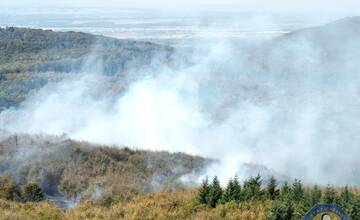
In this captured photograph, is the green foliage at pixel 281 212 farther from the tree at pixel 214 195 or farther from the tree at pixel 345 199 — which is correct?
the tree at pixel 214 195

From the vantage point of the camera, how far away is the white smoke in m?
33.2

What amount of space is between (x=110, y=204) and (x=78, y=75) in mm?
56154

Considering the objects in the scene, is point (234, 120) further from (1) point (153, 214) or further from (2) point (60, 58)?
(2) point (60, 58)

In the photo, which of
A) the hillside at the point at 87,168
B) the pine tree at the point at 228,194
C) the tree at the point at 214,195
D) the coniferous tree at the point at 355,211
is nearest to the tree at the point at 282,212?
the coniferous tree at the point at 355,211

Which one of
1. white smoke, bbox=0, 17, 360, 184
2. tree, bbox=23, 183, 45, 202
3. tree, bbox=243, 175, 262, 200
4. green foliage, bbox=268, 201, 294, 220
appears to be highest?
white smoke, bbox=0, 17, 360, 184

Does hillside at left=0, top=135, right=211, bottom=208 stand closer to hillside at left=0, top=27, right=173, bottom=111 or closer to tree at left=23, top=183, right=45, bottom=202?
tree at left=23, top=183, right=45, bottom=202

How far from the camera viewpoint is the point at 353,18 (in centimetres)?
8662

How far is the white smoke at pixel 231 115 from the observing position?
109 feet

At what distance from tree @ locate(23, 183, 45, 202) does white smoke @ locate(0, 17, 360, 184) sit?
27.5 feet

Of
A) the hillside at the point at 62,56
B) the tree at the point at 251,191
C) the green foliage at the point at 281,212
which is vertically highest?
the hillside at the point at 62,56

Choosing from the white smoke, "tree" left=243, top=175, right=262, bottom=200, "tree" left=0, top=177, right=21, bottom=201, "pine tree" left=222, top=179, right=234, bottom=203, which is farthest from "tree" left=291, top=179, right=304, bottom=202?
"tree" left=0, top=177, right=21, bottom=201

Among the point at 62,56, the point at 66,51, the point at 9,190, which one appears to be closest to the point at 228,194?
the point at 9,190

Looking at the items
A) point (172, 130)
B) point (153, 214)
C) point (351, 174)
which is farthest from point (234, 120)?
point (153, 214)

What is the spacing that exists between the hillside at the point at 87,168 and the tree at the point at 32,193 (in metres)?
0.72
